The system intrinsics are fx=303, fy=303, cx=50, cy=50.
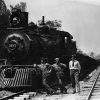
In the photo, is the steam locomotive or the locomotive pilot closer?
the locomotive pilot

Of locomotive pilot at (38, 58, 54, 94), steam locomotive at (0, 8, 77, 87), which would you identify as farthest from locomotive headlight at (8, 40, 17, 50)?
locomotive pilot at (38, 58, 54, 94)

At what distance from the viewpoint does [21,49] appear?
1352 cm

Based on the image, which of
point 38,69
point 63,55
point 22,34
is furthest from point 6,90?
point 63,55

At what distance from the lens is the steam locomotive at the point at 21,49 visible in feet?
42.0

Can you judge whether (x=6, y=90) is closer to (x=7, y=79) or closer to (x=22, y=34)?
(x=7, y=79)

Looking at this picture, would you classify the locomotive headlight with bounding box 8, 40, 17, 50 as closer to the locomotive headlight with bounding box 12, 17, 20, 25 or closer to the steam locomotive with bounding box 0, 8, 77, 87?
the steam locomotive with bounding box 0, 8, 77, 87

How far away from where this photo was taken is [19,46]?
13500 mm

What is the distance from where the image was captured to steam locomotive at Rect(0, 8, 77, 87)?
42.0 ft

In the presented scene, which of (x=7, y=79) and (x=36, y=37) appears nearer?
(x=7, y=79)

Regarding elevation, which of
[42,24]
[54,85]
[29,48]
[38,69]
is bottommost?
[54,85]

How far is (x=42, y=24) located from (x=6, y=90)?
14.5 ft

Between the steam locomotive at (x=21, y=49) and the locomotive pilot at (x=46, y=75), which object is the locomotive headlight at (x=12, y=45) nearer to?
the steam locomotive at (x=21, y=49)

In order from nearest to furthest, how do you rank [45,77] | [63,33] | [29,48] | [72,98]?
1. [72,98]
2. [45,77]
3. [29,48]
4. [63,33]

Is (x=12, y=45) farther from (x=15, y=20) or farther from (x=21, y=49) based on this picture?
(x=15, y=20)
